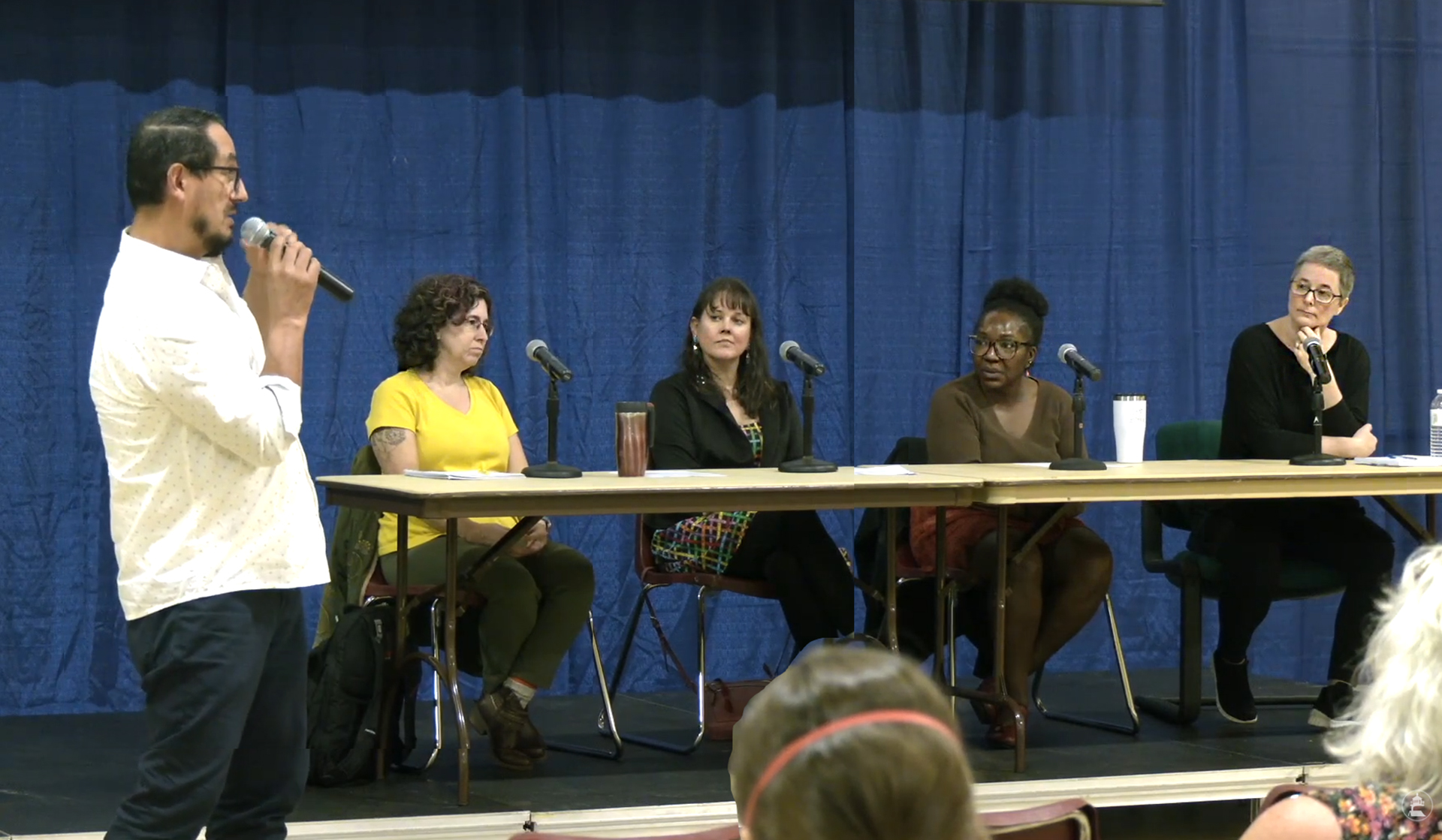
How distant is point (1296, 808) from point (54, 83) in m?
4.02

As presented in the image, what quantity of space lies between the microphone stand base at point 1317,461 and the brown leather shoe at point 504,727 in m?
1.91

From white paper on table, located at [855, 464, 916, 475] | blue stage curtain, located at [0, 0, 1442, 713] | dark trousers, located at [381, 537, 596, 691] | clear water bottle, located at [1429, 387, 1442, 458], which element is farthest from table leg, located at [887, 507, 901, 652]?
clear water bottle, located at [1429, 387, 1442, 458]

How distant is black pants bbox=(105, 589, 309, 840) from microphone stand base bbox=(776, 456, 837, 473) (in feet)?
5.01

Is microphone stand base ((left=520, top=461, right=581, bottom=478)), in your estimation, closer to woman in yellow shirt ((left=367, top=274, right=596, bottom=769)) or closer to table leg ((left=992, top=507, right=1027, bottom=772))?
woman in yellow shirt ((left=367, top=274, right=596, bottom=769))

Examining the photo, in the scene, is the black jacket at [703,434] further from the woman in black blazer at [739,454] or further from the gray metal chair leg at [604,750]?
the gray metal chair leg at [604,750]

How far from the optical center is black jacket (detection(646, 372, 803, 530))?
13.4ft

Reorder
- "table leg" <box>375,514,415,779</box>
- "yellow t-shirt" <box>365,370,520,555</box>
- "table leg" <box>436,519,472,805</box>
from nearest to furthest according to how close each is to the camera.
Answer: "table leg" <box>436,519,472,805</box> → "table leg" <box>375,514,415,779</box> → "yellow t-shirt" <box>365,370,520,555</box>

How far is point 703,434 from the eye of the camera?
4.14 meters

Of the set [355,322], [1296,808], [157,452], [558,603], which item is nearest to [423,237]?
[355,322]

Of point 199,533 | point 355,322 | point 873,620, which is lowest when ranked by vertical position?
point 873,620

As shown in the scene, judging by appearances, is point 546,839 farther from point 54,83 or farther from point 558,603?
point 54,83

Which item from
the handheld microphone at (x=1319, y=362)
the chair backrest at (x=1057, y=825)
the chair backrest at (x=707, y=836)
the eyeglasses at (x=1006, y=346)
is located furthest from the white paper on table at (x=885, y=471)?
the chair backrest at (x=707, y=836)

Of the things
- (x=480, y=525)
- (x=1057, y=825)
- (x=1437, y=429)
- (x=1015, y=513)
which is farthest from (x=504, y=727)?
(x=1437, y=429)

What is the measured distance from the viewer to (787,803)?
95 cm
